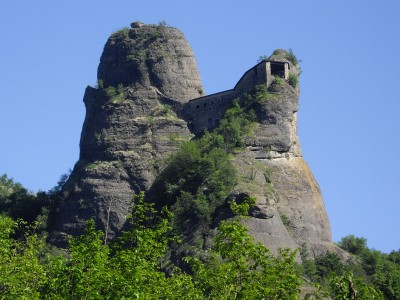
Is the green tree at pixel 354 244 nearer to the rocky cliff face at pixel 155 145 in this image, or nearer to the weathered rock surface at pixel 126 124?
the rocky cliff face at pixel 155 145

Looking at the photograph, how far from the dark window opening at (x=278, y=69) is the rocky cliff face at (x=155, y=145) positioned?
2.99 ft

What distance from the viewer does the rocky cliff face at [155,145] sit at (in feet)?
281

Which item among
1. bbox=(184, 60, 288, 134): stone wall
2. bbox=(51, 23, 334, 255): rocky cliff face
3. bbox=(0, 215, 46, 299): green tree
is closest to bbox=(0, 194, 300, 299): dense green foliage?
bbox=(0, 215, 46, 299): green tree

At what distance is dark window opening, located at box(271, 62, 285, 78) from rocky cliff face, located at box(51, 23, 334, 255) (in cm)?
91

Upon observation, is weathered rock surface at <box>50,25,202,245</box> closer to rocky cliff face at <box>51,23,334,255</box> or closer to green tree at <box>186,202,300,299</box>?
rocky cliff face at <box>51,23,334,255</box>

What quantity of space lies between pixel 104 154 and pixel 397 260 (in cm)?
2904

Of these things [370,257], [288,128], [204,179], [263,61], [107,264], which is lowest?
[107,264]

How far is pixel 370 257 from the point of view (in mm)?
Answer: 83438

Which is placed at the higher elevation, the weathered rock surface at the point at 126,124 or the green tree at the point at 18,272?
the weathered rock surface at the point at 126,124

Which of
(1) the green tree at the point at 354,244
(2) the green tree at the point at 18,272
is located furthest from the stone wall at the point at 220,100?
(2) the green tree at the point at 18,272

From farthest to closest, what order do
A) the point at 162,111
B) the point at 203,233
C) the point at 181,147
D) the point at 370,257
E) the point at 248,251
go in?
1. the point at 162,111
2. the point at 181,147
3. the point at 370,257
4. the point at 203,233
5. the point at 248,251

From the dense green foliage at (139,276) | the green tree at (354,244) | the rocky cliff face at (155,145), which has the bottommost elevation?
the dense green foliage at (139,276)

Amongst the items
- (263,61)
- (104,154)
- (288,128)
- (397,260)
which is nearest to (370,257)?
(397,260)

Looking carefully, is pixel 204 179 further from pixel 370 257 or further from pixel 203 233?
pixel 370 257
